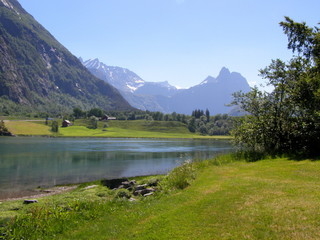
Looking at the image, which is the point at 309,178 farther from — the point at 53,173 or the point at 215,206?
the point at 53,173

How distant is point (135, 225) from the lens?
552 inches

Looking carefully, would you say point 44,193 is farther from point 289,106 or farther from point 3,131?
point 3,131

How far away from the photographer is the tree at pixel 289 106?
1206 inches

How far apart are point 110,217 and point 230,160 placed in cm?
2169

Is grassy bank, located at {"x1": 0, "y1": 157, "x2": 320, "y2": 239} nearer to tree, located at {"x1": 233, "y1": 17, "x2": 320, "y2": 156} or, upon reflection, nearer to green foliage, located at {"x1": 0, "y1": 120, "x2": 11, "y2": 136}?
tree, located at {"x1": 233, "y1": 17, "x2": 320, "y2": 156}

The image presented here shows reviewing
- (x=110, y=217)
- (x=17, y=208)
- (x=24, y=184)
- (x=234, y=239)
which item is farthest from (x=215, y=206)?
(x=24, y=184)

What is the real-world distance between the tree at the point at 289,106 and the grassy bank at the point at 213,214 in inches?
430

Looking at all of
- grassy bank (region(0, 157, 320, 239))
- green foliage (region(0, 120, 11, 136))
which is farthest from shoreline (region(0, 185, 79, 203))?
green foliage (region(0, 120, 11, 136))

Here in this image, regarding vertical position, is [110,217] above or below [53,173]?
above

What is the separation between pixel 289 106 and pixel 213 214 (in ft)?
84.0

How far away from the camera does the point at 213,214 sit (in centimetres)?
1391

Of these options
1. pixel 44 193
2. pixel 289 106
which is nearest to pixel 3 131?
pixel 44 193

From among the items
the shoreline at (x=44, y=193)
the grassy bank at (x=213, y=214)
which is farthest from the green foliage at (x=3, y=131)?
the grassy bank at (x=213, y=214)

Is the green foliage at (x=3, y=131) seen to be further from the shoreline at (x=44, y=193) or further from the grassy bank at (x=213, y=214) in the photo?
the grassy bank at (x=213, y=214)
